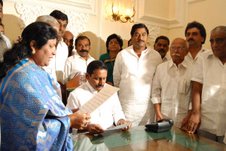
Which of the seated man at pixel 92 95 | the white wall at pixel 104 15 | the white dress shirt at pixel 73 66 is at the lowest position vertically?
the seated man at pixel 92 95

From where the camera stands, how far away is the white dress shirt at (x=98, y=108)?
220 centimetres

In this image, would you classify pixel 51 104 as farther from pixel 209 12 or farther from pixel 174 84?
pixel 209 12

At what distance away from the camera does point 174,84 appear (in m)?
2.50

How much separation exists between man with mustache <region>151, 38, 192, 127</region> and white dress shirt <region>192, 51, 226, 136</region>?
0.22 m

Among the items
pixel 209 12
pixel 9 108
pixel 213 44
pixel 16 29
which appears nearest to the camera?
pixel 9 108

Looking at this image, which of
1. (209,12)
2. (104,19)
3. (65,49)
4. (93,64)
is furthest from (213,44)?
(104,19)

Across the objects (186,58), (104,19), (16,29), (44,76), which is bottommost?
(44,76)

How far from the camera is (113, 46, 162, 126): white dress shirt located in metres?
2.80

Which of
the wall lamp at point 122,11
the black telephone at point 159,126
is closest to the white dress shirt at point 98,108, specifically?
the black telephone at point 159,126

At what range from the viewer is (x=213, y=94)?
2162 millimetres

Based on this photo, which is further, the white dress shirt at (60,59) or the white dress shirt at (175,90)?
the white dress shirt at (60,59)

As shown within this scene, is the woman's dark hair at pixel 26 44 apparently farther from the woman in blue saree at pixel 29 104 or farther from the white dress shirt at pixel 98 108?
the white dress shirt at pixel 98 108

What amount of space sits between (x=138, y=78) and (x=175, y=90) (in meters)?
0.49

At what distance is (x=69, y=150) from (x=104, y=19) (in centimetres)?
315
